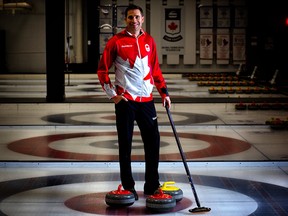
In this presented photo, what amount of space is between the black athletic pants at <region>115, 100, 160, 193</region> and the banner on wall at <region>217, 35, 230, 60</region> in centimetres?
2672

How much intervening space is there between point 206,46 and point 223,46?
0.76 meters

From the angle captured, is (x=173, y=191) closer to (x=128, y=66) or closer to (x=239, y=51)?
(x=128, y=66)

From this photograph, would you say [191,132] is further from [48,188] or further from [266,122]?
[48,188]

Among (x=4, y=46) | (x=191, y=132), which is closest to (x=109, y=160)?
(x=191, y=132)

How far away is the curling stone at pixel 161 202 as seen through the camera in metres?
5.74

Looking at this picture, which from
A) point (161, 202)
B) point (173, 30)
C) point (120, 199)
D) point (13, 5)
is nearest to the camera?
point (161, 202)

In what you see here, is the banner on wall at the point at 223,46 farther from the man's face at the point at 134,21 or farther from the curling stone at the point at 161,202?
the curling stone at the point at 161,202

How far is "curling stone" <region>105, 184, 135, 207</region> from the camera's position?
588cm

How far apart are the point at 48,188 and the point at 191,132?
4889 mm

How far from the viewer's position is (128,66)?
6074 mm

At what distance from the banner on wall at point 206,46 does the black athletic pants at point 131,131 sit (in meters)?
26.6

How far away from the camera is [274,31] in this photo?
1187 inches

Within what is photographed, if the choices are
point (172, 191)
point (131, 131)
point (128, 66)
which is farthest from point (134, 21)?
point (172, 191)

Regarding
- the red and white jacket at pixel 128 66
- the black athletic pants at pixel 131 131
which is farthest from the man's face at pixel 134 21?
the black athletic pants at pixel 131 131
